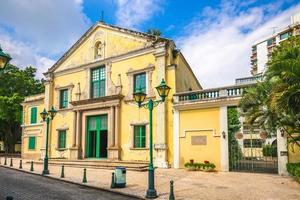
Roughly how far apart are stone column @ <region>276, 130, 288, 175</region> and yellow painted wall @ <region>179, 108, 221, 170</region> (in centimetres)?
333

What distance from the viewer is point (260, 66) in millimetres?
68438

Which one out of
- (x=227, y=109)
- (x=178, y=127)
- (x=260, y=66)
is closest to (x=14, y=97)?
(x=178, y=127)

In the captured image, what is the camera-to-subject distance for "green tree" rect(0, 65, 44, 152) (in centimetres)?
3491

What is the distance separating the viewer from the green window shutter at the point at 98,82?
2417cm

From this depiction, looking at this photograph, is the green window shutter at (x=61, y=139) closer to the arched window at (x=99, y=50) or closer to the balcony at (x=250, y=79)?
the arched window at (x=99, y=50)

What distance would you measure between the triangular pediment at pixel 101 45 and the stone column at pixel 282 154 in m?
11.1

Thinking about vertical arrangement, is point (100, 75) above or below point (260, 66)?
below

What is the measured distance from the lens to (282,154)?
50.5ft

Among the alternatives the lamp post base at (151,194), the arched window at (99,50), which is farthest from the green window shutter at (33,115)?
the lamp post base at (151,194)

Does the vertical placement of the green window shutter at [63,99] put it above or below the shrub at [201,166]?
above

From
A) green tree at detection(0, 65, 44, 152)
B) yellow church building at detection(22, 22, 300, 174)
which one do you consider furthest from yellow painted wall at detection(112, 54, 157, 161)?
green tree at detection(0, 65, 44, 152)

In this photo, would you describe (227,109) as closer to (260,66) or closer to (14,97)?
(14,97)

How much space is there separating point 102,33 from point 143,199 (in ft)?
58.8

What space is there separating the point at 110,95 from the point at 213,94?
27.6 ft
